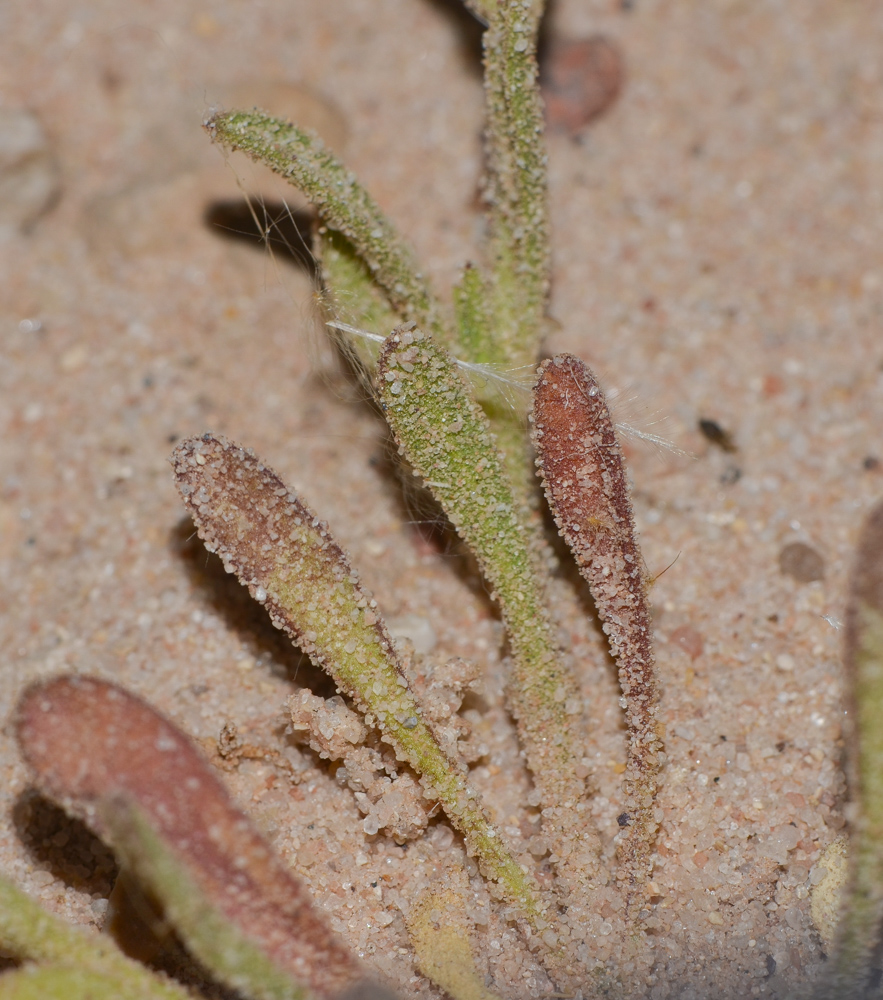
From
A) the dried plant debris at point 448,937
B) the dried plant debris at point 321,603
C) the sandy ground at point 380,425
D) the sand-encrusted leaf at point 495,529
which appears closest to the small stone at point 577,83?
the sandy ground at point 380,425

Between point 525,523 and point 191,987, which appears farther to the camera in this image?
point 525,523

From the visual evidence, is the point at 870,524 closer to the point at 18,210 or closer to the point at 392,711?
the point at 392,711

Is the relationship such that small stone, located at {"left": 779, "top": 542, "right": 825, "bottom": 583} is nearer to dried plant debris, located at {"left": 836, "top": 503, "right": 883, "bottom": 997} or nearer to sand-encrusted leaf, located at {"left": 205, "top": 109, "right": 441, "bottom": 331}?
dried plant debris, located at {"left": 836, "top": 503, "right": 883, "bottom": 997}

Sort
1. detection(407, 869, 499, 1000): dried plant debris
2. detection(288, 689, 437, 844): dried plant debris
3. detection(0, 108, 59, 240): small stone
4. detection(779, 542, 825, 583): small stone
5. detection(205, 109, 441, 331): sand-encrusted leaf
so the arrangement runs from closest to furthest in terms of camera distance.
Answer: detection(407, 869, 499, 1000): dried plant debris < detection(288, 689, 437, 844): dried plant debris < detection(205, 109, 441, 331): sand-encrusted leaf < detection(779, 542, 825, 583): small stone < detection(0, 108, 59, 240): small stone

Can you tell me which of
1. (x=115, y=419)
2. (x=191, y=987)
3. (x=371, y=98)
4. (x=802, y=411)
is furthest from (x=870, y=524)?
(x=371, y=98)

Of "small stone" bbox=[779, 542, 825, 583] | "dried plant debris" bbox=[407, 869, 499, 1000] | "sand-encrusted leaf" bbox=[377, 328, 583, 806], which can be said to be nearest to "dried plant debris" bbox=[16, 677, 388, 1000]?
"dried plant debris" bbox=[407, 869, 499, 1000]
